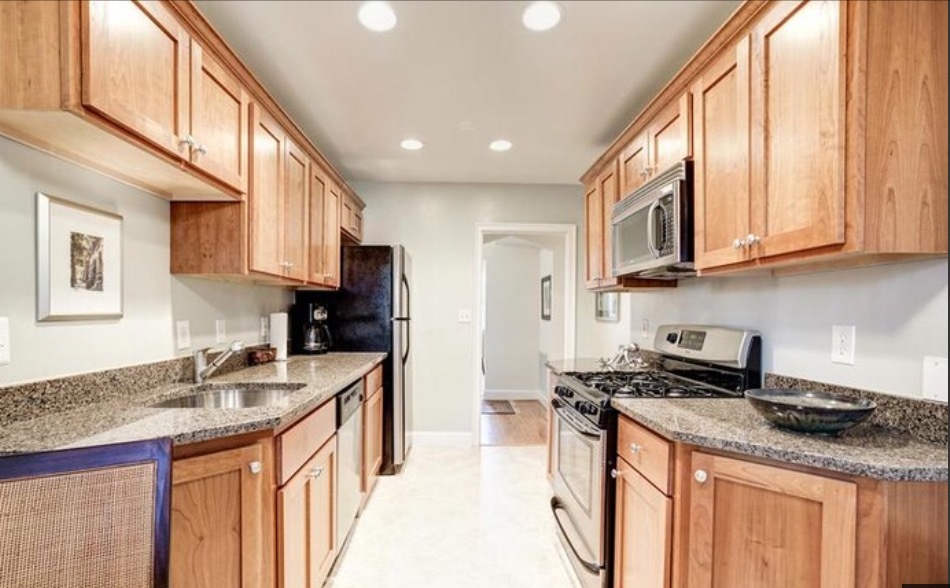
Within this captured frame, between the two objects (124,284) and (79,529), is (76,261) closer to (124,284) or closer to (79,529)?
(124,284)

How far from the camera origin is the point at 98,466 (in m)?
0.95

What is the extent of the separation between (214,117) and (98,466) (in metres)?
1.24

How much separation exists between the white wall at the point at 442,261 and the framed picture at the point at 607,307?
0.51 ft

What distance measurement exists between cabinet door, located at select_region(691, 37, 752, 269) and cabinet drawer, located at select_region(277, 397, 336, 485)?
1633 millimetres

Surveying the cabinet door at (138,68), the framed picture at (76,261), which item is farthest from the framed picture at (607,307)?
the framed picture at (76,261)

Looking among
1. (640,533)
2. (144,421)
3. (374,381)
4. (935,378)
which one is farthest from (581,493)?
(144,421)

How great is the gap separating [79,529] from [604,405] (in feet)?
5.18

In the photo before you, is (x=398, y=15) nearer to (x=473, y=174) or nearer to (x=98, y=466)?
(x=98, y=466)

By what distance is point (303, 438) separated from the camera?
1.66m

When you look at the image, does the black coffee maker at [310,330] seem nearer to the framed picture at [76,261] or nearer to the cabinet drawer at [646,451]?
the framed picture at [76,261]

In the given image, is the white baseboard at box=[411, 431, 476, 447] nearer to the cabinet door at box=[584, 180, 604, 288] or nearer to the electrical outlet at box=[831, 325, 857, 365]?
the cabinet door at box=[584, 180, 604, 288]

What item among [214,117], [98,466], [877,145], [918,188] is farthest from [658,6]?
[98,466]

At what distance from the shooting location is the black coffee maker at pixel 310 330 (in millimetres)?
3150

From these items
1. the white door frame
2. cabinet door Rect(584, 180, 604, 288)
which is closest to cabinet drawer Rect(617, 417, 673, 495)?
cabinet door Rect(584, 180, 604, 288)
